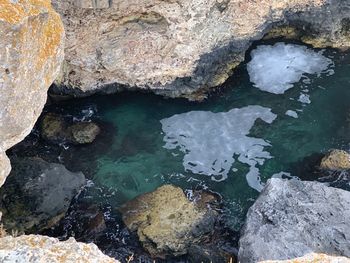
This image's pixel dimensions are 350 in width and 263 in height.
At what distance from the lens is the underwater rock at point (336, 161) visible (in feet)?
53.4

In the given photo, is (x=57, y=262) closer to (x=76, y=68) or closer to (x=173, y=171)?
(x=173, y=171)

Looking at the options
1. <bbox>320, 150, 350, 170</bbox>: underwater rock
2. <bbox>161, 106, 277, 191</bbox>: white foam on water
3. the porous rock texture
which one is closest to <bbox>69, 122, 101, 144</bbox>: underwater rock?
the porous rock texture

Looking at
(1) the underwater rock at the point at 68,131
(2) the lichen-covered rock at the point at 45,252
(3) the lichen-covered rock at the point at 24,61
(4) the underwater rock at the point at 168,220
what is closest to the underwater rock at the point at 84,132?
(1) the underwater rock at the point at 68,131

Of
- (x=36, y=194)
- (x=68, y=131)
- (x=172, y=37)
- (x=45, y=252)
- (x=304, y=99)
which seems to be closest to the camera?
(x=45, y=252)

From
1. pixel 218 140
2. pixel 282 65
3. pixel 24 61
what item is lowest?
pixel 218 140

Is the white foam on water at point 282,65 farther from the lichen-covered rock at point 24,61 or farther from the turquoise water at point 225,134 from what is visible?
the lichen-covered rock at point 24,61

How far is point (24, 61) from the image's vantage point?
10.3m

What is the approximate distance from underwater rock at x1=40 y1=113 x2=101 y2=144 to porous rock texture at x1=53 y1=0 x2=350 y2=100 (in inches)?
61.4

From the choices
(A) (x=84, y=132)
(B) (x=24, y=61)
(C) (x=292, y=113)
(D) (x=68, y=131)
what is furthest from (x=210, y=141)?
(B) (x=24, y=61)

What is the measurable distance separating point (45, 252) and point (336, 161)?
37.4ft

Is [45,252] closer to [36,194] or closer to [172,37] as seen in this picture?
[36,194]

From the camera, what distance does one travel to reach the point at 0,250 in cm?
783

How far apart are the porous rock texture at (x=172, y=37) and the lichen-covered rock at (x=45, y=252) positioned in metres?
10.6

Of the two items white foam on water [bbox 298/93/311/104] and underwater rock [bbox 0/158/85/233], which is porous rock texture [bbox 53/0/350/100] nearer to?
white foam on water [bbox 298/93/311/104]
